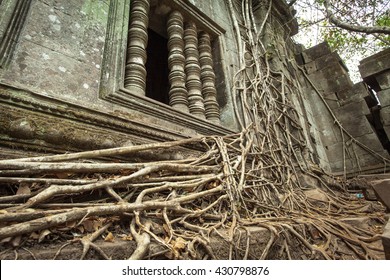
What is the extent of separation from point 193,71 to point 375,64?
4.17 meters

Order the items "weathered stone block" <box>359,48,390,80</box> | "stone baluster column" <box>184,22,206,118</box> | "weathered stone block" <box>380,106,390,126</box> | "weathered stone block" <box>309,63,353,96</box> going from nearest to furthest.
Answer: "stone baluster column" <box>184,22,206,118</box> → "weathered stone block" <box>380,106,390,126</box> → "weathered stone block" <box>359,48,390,80</box> → "weathered stone block" <box>309,63,353,96</box>

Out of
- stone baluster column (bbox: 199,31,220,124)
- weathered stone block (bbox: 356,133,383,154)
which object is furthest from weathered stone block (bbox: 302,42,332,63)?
stone baluster column (bbox: 199,31,220,124)

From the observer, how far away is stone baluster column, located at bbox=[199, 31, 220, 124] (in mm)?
3262

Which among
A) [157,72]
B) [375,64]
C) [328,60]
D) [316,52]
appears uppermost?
[316,52]

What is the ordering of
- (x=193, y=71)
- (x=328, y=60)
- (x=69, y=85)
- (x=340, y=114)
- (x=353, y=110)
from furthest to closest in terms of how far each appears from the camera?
(x=328, y=60), (x=340, y=114), (x=353, y=110), (x=193, y=71), (x=69, y=85)

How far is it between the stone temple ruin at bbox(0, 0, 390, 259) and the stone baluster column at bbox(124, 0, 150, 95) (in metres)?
0.02

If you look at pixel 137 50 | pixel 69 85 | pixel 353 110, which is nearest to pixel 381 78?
pixel 353 110

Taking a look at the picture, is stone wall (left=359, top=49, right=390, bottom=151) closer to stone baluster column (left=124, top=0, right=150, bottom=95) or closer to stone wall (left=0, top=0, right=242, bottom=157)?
stone wall (left=0, top=0, right=242, bottom=157)

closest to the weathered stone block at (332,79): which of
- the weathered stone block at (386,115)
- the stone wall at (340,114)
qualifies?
the stone wall at (340,114)

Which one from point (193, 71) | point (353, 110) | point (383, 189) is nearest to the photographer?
point (383, 189)

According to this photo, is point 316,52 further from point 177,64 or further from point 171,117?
point 171,117

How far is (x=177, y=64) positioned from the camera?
10.4 feet

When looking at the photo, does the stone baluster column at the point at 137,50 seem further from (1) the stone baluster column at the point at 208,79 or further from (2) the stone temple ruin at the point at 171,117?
(1) the stone baluster column at the point at 208,79

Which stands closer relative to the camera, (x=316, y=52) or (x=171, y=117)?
(x=171, y=117)
